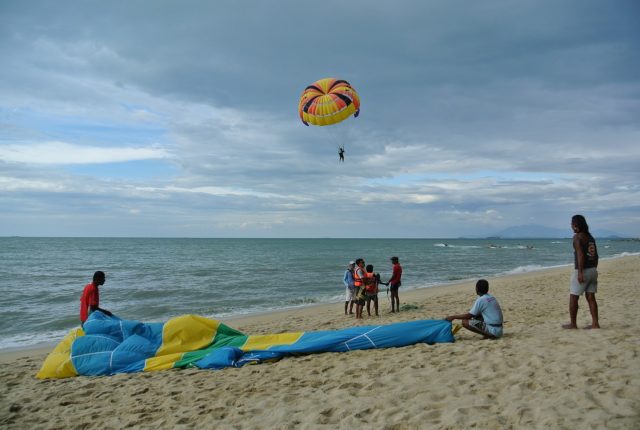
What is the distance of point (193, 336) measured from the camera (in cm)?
652

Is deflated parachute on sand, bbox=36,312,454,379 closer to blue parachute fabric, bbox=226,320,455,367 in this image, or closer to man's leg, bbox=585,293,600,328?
blue parachute fabric, bbox=226,320,455,367

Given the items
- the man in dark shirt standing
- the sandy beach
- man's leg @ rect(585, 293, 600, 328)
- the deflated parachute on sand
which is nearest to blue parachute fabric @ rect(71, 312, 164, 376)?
the deflated parachute on sand

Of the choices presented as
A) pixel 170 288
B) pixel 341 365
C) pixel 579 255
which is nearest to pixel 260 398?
pixel 341 365

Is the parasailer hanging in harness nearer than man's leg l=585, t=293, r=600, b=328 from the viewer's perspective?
No

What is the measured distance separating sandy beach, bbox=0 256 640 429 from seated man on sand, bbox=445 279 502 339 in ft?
0.65

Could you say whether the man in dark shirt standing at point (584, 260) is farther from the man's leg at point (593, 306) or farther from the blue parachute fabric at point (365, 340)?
the blue parachute fabric at point (365, 340)

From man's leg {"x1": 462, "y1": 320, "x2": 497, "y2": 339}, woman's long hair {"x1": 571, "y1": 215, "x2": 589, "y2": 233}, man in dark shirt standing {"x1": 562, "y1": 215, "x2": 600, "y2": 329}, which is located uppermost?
woman's long hair {"x1": 571, "y1": 215, "x2": 589, "y2": 233}

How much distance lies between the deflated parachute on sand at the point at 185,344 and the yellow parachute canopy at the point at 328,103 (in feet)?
24.3

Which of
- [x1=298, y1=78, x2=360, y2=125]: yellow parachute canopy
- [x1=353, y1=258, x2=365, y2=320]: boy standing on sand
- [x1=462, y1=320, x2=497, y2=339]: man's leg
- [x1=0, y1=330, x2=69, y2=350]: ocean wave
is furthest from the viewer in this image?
[x1=298, y1=78, x2=360, y2=125]: yellow parachute canopy

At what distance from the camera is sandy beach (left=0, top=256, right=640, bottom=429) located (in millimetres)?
3550

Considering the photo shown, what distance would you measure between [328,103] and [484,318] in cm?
795

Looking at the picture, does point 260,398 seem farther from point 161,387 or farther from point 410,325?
point 410,325

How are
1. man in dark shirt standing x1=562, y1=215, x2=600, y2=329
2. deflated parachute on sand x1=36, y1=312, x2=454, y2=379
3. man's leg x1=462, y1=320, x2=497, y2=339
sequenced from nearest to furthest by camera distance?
deflated parachute on sand x1=36, y1=312, x2=454, y2=379, man in dark shirt standing x1=562, y1=215, x2=600, y2=329, man's leg x1=462, y1=320, x2=497, y2=339

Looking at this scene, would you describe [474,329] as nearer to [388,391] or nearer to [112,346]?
[388,391]
